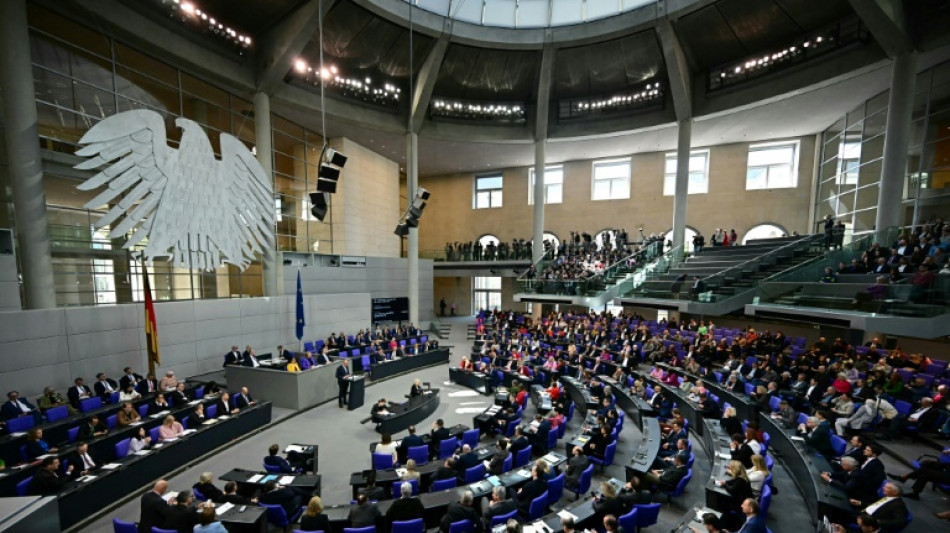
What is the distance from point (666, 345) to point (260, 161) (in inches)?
696

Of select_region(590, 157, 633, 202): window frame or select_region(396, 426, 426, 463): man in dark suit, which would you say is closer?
select_region(396, 426, 426, 463): man in dark suit

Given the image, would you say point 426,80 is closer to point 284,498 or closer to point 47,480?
point 284,498

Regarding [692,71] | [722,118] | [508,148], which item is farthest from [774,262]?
[508,148]

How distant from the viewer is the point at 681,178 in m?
19.5

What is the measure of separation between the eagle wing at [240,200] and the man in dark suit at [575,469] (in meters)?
12.2

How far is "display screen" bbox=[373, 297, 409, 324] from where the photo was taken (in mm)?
20797

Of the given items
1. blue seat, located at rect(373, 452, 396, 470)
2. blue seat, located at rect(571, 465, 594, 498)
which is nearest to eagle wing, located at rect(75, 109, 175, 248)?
blue seat, located at rect(373, 452, 396, 470)

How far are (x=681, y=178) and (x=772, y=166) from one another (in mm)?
7529

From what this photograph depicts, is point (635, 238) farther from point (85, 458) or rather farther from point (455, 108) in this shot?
point (85, 458)

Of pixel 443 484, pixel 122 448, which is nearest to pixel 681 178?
pixel 443 484

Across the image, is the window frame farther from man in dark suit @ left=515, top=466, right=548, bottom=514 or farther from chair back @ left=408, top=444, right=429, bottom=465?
man in dark suit @ left=515, top=466, right=548, bottom=514

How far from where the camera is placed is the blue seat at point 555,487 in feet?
19.7

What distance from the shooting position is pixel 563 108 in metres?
22.6

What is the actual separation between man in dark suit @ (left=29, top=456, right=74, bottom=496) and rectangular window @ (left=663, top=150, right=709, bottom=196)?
26.8 meters
